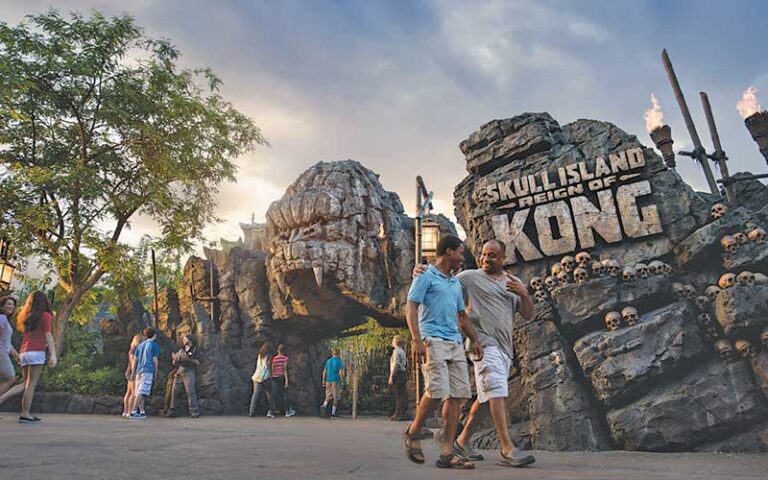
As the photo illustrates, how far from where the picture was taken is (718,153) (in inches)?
437

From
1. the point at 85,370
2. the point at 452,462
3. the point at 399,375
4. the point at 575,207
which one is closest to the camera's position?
the point at 452,462

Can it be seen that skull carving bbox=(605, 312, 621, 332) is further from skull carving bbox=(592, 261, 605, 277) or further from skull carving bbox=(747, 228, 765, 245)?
skull carving bbox=(747, 228, 765, 245)

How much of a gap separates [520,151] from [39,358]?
8582 millimetres

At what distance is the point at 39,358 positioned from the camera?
7.30 metres

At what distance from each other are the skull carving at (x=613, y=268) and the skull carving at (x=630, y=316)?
0.74m

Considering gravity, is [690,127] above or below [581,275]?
above

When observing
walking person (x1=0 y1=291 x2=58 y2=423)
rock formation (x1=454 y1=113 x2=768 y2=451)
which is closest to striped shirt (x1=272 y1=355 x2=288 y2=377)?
rock formation (x1=454 y1=113 x2=768 y2=451)

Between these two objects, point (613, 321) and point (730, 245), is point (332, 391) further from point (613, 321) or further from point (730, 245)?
point (730, 245)

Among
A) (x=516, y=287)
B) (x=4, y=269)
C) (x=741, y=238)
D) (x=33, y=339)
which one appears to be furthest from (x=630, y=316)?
(x=4, y=269)

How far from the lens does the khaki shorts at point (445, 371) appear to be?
3.96 m

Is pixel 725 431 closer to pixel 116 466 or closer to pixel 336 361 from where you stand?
pixel 116 466

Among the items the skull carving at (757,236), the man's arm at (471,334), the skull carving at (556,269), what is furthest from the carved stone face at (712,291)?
the man's arm at (471,334)

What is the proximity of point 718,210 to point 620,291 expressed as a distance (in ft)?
6.82

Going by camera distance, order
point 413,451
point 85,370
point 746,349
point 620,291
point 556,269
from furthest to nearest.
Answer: point 85,370
point 556,269
point 620,291
point 746,349
point 413,451
